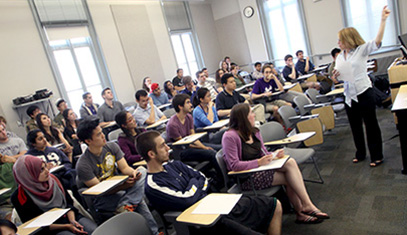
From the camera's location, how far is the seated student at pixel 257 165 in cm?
225

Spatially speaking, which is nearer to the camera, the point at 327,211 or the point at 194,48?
the point at 327,211

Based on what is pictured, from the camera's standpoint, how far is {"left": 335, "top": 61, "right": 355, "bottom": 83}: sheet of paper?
292 centimetres

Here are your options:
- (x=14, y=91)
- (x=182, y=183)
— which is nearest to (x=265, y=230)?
(x=182, y=183)

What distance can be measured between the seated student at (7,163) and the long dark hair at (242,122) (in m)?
2.37

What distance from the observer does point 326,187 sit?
112 inches

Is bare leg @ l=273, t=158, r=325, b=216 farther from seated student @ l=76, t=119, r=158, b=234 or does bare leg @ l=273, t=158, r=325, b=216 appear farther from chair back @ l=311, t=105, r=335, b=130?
chair back @ l=311, t=105, r=335, b=130

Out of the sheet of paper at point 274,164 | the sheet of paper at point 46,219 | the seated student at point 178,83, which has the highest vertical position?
the seated student at point 178,83

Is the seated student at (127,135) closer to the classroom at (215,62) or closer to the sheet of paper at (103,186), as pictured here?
the classroom at (215,62)

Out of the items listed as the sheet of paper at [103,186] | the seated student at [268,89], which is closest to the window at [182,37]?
the seated student at [268,89]

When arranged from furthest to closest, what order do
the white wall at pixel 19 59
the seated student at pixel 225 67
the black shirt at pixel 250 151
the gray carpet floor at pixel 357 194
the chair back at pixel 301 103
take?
the seated student at pixel 225 67
the white wall at pixel 19 59
the chair back at pixel 301 103
the black shirt at pixel 250 151
the gray carpet floor at pixel 357 194

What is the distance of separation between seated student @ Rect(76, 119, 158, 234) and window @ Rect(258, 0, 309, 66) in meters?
7.96

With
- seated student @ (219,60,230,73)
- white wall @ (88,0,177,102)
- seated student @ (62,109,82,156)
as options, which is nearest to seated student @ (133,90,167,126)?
seated student @ (62,109,82,156)

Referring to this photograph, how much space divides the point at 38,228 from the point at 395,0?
891 centimetres

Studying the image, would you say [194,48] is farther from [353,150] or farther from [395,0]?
[353,150]
